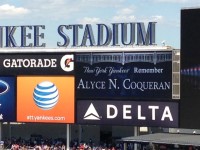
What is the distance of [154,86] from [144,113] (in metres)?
2.15

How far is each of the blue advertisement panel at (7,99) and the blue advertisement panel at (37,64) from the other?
0.66 meters

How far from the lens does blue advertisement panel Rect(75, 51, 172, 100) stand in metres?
53.2

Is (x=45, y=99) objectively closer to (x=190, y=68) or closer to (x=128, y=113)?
(x=128, y=113)

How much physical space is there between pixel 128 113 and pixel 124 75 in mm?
2900

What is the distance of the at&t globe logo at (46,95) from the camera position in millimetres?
56938

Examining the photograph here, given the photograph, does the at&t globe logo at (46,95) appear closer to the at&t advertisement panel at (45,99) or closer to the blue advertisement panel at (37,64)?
the at&t advertisement panel at (45,99)

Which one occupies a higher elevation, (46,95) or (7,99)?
(46,95)

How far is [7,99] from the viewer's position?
58.5m

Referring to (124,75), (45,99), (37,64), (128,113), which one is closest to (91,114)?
(128,113)

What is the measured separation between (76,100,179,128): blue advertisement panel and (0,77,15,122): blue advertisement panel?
586cm

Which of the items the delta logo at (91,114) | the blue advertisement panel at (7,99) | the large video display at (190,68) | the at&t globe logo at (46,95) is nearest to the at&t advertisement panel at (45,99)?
the at&t globe logo at (46,95)

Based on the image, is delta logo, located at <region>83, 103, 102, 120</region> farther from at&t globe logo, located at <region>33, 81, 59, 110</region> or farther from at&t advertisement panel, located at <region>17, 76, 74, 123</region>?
at&t globe logo, located at <region>33, 81, 59, 110</region>

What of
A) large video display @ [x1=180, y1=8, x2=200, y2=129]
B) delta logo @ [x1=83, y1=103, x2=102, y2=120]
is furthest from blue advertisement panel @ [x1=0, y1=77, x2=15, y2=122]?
large video display @ [x1=180, y1=8, x2=200, y2=129]

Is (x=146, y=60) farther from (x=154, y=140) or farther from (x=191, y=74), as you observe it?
(x=154, y=140)
